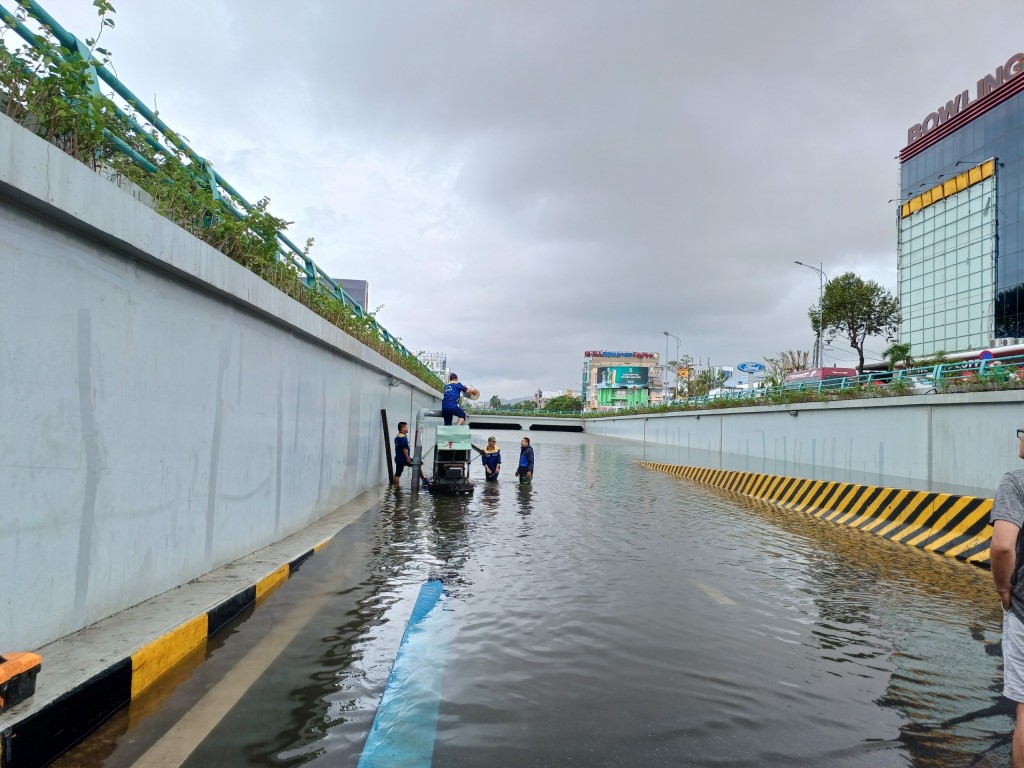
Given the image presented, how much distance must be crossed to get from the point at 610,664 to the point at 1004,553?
266 centimetres

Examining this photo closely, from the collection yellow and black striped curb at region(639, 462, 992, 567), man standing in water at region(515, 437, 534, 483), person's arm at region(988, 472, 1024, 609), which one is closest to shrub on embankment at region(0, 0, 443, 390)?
person's arm at region(988, 472, 1024, 609)

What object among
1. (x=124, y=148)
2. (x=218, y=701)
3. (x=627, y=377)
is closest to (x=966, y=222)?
(x=124, y=148)

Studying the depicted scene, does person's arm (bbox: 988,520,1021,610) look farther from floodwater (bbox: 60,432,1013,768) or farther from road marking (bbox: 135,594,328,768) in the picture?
road marking (bbox: 135,594,328,768)

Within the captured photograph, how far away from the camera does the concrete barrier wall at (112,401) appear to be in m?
3.69

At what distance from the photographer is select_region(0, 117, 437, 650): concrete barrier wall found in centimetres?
369

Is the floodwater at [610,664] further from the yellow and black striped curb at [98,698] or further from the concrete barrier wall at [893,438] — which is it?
the concrete barrier wall at [893,438]

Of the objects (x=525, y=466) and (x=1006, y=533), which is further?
(x=525, y=466)

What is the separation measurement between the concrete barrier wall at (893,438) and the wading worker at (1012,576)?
51.3 feet

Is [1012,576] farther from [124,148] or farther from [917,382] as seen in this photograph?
[917,382]

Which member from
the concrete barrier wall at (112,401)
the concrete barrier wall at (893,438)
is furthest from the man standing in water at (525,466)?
the concrete barrier wall at (893,438)

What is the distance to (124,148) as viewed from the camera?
5.42 m

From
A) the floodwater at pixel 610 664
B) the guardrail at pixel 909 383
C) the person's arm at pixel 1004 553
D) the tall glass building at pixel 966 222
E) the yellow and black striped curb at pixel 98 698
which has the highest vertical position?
the tall glass building at pixel 966 222

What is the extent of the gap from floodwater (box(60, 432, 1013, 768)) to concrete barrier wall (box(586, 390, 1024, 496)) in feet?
31.6

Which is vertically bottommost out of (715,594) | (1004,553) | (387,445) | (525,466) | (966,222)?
(715,594)
